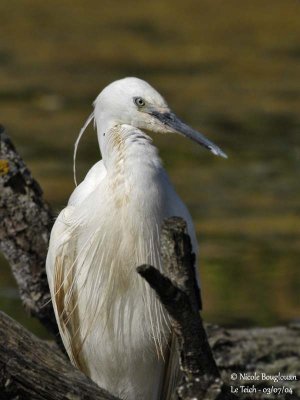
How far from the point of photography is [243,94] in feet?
40.3

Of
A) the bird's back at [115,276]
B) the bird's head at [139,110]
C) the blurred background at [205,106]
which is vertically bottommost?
the bird's back at [115,276]

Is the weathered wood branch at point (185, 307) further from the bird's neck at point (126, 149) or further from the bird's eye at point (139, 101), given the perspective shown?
the bird's eye at point (139, 101)

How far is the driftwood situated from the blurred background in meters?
1.37

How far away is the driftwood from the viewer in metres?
3.03

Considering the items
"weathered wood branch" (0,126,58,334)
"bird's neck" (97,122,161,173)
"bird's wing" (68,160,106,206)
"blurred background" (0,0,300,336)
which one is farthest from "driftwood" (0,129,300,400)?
"blurred background" (0,0,300,336)

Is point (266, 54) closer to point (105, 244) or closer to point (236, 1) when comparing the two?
point (236, 1)

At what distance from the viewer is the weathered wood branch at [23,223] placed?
4.82 meters

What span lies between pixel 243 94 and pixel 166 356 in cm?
801

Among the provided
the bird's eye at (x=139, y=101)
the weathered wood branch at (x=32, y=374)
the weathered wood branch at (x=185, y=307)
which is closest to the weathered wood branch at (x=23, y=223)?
the bird's eye at (x=139, y=101)

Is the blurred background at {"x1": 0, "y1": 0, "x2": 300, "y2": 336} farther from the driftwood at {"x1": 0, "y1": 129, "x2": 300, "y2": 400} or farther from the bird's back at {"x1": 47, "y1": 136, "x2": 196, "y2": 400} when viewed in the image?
the bird's back at {"x1": 47, "y1": 136, "x2": 196, "y2": 400}

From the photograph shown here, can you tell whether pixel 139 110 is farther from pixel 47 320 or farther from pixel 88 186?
pixel 47 320

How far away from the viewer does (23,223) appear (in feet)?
15.9

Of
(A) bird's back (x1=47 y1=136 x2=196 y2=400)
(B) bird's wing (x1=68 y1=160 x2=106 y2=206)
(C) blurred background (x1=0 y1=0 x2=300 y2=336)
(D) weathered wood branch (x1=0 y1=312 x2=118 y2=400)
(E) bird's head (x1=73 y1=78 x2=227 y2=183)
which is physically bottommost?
(D) weathered wood branch (x1=0 y1=312 x2=118 y2=400)

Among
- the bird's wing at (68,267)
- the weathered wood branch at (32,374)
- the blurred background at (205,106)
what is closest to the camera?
the weathered wood branch at (32,374)
